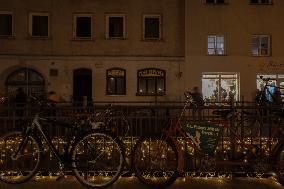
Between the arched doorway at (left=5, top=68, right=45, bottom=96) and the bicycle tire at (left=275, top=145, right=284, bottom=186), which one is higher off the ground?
Result: the arched doorway at (left=5, top=68, right=45, bottom=96)

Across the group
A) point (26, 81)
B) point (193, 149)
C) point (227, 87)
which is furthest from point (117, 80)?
point (193, 149)

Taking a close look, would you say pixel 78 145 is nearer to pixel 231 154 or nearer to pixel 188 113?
pixel 188 113

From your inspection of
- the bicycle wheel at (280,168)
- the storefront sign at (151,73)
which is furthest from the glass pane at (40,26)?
the bicycle wheel at (280,168)

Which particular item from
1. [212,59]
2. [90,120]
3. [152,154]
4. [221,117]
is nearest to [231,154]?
[221,117]

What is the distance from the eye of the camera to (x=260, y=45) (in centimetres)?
3344

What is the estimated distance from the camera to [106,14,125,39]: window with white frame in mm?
33188

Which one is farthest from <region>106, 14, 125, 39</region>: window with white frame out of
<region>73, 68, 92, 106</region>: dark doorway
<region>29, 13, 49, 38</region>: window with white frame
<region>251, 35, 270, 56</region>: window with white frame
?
<region>251, 35, 270, 56</region>: window with white frame

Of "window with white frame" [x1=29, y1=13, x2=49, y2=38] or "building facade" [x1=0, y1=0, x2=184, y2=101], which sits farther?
"window with white frame" [x1=29, y1=13, x2=49, y2=38]

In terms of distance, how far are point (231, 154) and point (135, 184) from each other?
1.67 meters

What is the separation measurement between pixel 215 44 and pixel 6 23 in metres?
12.8

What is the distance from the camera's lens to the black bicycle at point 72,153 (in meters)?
8.15

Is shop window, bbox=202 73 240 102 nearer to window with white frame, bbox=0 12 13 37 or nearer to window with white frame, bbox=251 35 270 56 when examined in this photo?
window with white frame, bbox=251 35 270 56

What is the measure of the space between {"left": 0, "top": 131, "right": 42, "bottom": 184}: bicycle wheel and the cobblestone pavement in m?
0.20

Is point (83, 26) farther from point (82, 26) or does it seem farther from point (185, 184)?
→ point (185, 184)
